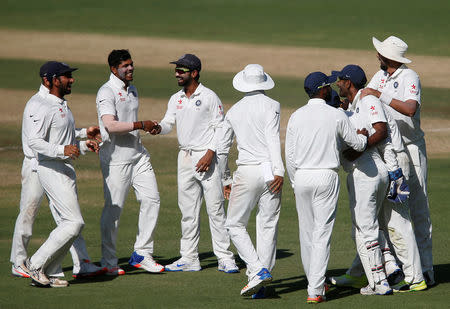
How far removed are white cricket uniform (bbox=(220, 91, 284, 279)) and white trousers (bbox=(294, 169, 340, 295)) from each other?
0.41m

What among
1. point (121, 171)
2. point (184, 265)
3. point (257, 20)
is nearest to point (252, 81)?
point (121, 171)

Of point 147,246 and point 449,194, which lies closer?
point 147,246

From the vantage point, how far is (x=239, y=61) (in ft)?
88.8

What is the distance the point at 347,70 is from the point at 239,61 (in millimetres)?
18822

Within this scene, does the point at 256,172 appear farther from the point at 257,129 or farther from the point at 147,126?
the point at 147,126

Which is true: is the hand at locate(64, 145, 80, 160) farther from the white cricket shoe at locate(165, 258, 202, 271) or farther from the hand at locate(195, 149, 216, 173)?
the white cricket shoe at locate(165, 258, 202, 271)

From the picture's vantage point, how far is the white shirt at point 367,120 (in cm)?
816

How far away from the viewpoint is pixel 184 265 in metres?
9.55

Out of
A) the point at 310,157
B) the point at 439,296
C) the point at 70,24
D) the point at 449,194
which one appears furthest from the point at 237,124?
the point at 70,24

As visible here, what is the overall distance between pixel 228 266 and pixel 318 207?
187cm

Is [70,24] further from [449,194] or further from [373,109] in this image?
[373,109]

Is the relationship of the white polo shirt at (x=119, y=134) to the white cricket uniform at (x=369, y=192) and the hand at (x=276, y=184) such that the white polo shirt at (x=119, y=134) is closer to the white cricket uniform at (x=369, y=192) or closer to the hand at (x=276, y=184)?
the hand at (x=276, y=184)

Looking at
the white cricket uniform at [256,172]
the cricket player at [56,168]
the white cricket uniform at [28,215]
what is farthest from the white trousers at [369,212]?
the white cricket uniform at [28,215]

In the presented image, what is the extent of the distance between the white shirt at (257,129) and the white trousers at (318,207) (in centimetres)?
41
